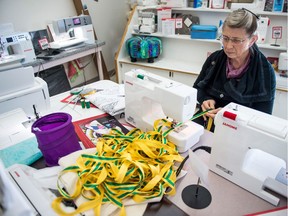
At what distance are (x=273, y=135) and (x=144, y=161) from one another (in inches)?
17.8

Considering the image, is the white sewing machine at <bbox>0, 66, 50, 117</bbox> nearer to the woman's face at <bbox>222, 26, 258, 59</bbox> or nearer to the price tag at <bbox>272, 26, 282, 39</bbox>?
the woman's face at <bbox>222, 26, 258, 59</bbox>

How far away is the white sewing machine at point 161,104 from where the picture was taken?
97 cm

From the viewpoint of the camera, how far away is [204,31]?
2.84 m

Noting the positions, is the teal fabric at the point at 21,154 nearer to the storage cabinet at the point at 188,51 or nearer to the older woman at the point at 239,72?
the older woman at the point at 239,72

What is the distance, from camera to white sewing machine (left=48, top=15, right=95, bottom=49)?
273cm

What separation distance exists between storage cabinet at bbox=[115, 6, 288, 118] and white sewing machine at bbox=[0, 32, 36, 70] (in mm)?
1281

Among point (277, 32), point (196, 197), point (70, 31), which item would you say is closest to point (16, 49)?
point (70, 31)

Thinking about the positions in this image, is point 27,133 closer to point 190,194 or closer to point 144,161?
point 144,161

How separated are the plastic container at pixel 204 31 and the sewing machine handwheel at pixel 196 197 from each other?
7.80 ft

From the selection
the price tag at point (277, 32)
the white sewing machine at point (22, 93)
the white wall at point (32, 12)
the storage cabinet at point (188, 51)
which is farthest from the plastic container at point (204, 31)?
the white sewing machine at point (22, 93)

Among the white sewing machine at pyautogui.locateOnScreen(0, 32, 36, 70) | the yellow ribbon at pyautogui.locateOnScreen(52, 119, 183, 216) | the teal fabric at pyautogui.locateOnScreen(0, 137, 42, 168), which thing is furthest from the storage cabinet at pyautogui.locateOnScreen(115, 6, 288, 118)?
the teal fabric at pyautogui.locateOnScreen(0, 137, 42, 168)

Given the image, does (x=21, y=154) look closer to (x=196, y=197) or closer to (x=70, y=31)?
(x=196, y=197)

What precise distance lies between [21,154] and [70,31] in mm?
2209

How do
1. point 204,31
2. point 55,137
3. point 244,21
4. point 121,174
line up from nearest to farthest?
point 121,174
point 55,137
point 244,21
point 204,31
